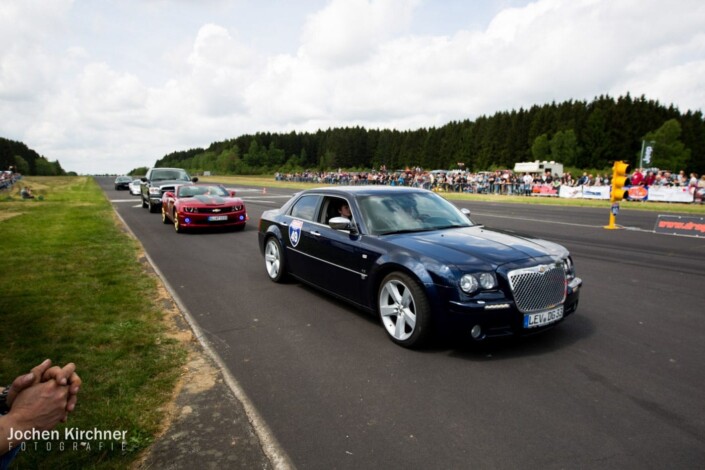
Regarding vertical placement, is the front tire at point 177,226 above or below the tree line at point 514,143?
below

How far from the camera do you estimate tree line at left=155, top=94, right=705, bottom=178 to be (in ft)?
288

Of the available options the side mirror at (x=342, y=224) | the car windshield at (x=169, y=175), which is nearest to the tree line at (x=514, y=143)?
the car windshield at (x=169, y=175)

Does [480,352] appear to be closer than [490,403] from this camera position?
No

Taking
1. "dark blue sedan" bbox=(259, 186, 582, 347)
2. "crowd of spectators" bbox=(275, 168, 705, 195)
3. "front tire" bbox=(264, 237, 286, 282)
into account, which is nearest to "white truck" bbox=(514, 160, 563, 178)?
"crowd of spectators" bbox=(275, 168, 705, 195)

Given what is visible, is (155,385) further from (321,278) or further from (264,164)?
(264,164)

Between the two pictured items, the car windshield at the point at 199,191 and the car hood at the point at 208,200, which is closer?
the car hood at the point at 208,200

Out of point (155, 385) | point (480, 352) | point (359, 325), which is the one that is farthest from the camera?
point (359, 325)

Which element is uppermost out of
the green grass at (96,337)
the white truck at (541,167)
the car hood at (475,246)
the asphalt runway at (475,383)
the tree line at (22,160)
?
the tree line at (22,160)

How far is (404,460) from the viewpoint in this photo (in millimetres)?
2701

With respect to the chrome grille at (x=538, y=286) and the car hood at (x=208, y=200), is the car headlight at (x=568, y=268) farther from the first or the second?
the car hood at (x=208, y=200)

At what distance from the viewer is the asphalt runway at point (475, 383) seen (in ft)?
9.19

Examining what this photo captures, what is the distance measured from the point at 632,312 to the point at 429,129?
133 m

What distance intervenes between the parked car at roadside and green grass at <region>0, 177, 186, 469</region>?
9321 millimetres

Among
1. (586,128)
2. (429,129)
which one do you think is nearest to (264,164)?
(429,129)
